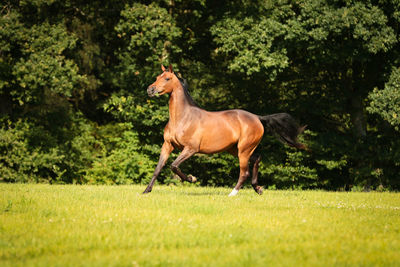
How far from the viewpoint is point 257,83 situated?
22.9m

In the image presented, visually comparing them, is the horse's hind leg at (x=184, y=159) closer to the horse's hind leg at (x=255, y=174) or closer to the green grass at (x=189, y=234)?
the green grass at (x=189, y=234)

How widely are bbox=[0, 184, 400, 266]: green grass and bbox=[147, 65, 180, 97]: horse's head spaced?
10.9ft

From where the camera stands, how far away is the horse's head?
12266 millimetres

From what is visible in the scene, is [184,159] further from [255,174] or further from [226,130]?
[255,174]

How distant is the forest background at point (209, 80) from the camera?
1898 cm

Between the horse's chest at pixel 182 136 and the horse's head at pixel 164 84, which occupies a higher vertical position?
the horse's head at pixel 164 84

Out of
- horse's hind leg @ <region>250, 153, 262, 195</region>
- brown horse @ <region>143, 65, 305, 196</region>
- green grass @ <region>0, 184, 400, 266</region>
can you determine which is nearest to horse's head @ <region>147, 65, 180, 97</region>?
brown horse @ <region>143, 65, 305, 196</region>

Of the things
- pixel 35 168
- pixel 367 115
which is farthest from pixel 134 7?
pixel 367 115

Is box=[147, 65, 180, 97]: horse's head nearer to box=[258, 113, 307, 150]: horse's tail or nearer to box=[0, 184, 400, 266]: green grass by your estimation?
box=[258, 113, 307, 150]: horse's tail

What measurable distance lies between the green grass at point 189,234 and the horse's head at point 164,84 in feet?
10.9

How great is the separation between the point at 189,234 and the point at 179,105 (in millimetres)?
5987

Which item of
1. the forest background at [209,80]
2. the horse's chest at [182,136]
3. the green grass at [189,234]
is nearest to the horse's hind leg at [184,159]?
the horse's chest at [182,136]

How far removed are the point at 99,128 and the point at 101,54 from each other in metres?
3.73

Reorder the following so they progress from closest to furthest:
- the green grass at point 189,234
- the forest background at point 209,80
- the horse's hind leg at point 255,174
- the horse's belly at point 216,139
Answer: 1. the green grass at point 189,234
2. the horse's belly at point 216,139
3. the horse's hind leg at point 255,174
4. the forest background at point 209,80
